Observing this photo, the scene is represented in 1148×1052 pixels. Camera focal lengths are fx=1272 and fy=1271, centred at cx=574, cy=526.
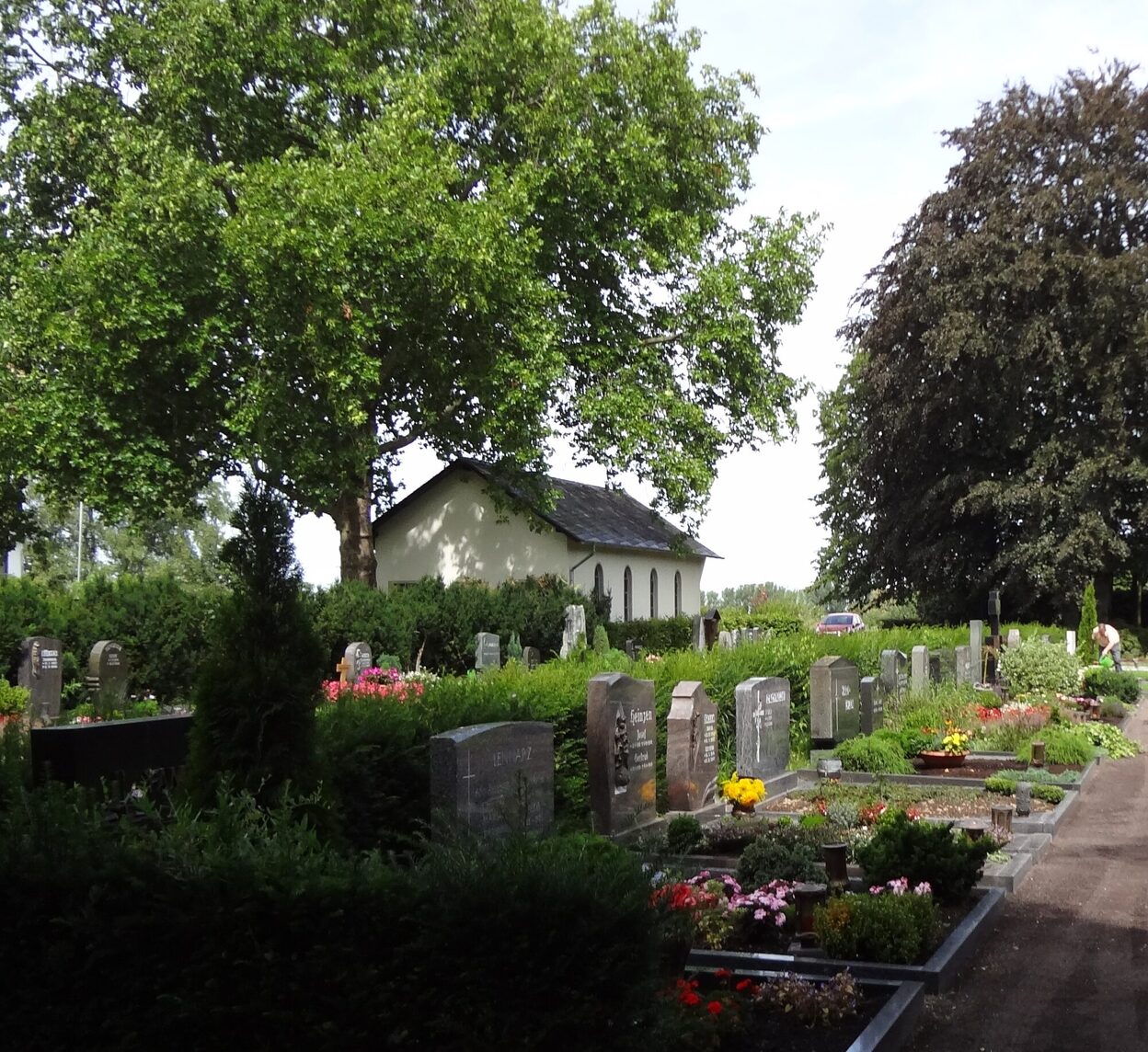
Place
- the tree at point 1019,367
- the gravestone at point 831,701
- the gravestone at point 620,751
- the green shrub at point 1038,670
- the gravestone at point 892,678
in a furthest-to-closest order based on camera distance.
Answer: the tree at point 1019,367, the green shrub at point 1038,670, the gravestone at point 892,678, the gravestone at point 831,701, the gravestone at point 620,751

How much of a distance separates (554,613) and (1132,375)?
67.1ft

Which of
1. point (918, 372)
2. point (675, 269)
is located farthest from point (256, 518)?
point (918, 372)

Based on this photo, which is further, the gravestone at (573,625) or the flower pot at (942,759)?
the gravestone at (573,625)

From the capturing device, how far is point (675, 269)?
31.4 meters

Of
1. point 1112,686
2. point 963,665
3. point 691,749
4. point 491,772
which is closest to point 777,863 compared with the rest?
point 491,772

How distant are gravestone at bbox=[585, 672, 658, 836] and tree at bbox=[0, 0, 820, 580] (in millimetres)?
14760

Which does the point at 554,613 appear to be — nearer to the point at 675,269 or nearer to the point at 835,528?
the point at 675,269

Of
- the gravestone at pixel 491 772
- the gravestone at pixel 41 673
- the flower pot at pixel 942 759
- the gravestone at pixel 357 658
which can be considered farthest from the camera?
the gravestone at pixel 357 658

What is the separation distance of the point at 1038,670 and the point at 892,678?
5.45 meters

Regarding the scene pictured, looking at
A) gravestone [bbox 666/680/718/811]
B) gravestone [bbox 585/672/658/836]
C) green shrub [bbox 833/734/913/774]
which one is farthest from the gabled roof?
gravestone [bbox 585/672/658/836]

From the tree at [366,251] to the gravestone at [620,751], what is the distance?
14.8 meters

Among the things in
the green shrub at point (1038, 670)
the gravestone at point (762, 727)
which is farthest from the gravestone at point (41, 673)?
the green shrub at point (1038, 670)

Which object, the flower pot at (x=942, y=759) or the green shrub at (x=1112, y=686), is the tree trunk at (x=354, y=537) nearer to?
the green shrub at (x=1112, y=686)

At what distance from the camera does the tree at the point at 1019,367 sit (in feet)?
128
